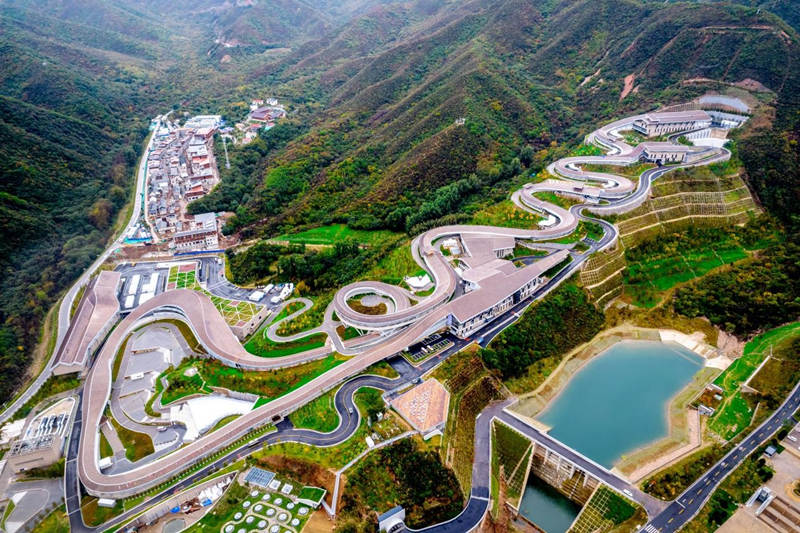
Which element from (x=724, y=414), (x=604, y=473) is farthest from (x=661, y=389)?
(x=604, y=473)

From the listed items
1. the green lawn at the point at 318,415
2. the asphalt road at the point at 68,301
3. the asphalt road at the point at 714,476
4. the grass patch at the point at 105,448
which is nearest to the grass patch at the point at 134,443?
the grass patch at the point at 105,448

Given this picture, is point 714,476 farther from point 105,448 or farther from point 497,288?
point 105,448

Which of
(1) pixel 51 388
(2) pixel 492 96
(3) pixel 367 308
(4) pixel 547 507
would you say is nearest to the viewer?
(4) pixel 547 507

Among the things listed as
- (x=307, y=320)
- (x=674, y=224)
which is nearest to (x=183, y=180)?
(x=307, y=320)

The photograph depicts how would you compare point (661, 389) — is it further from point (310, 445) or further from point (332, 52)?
point (332, 52)

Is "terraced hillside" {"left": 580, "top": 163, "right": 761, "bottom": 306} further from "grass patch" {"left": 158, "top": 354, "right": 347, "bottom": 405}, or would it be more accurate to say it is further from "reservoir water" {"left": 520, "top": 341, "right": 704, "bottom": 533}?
"grass patch" {"left": 158, "top": 354, "right": 347, "bottom": 405}

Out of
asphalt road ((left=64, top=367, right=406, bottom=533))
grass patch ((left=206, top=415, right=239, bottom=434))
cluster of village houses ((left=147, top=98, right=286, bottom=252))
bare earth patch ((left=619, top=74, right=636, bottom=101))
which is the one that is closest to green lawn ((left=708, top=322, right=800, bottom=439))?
asphalt road ((left=64, top=367, right=406, bottom=533))

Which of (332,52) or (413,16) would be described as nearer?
(332,52)
